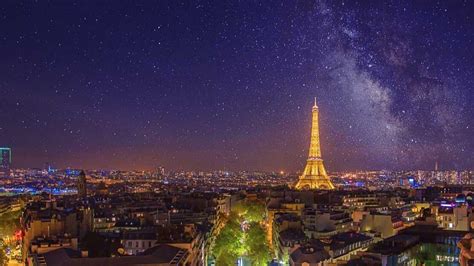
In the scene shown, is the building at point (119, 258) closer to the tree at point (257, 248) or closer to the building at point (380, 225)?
the tree at point (257, 248)

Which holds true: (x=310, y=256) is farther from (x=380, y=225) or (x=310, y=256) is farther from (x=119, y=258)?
(x=380, y=225)

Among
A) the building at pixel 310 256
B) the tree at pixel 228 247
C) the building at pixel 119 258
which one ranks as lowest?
the tree at pixel 228 247

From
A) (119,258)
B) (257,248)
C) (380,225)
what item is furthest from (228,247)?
(119,258)

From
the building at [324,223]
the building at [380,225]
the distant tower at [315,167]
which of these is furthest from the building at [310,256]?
the distant tower at [315,167]

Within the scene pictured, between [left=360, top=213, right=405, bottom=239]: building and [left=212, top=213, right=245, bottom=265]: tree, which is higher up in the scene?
[left=360, top=213, right=405, bottom=239]: building

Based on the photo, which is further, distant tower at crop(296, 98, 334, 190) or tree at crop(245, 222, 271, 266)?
distant tower at crop(296, 98, 334, 190)

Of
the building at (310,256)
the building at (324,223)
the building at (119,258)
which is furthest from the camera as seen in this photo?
the building at (324,223)

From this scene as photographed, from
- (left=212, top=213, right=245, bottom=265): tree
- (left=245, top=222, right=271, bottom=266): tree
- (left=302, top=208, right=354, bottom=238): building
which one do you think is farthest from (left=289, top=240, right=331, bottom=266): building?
(left=302, top=208, right=354, bottom=238): building

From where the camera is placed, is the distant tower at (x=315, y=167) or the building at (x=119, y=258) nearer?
the building at (x=119, y=258)

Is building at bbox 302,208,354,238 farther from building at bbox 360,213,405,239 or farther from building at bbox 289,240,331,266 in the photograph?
building at bbox 289,240,331,266

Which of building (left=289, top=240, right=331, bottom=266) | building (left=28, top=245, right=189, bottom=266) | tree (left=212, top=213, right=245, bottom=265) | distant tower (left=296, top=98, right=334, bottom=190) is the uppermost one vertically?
distant tower (left=296, top=98, right=334, bottom=190)

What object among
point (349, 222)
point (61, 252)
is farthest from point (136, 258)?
point (349, 222)
